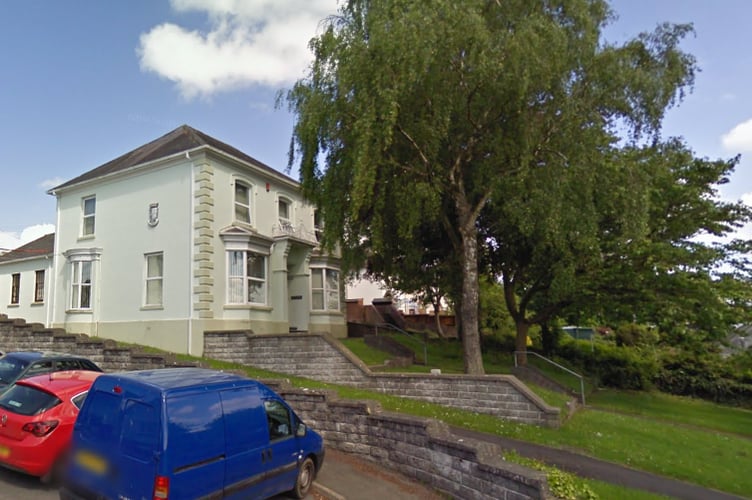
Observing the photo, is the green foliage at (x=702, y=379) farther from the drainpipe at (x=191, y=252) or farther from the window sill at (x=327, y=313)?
the drainpipe at (x=191, y=252)

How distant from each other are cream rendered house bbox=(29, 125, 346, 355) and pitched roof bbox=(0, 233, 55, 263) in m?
3.07

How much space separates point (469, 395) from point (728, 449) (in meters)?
6.16

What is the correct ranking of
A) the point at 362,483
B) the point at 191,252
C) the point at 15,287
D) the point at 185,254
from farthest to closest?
the point at 15,287, the point at 185,254, the point at 191,252, the point at 362,483

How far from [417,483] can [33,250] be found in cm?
2720

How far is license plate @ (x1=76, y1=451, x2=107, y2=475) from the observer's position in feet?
18.1

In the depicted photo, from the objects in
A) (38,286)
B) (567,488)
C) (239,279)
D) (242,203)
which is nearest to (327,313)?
(239,279)

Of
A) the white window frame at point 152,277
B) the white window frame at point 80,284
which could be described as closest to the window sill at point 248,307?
the white window frame at point 152,277

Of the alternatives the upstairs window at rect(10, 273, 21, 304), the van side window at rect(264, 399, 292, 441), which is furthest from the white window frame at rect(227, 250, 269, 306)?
the upstairs window at rect(10, 273, 21, 304)

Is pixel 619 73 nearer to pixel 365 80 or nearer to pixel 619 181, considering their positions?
pixel 619 181

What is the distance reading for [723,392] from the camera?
79.9ft

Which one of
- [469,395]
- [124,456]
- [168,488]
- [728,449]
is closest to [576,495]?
[168,488]

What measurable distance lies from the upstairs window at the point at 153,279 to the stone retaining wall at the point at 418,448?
1079cm

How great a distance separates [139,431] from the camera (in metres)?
5.39

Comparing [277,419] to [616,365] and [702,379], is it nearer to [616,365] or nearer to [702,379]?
[616,365]
